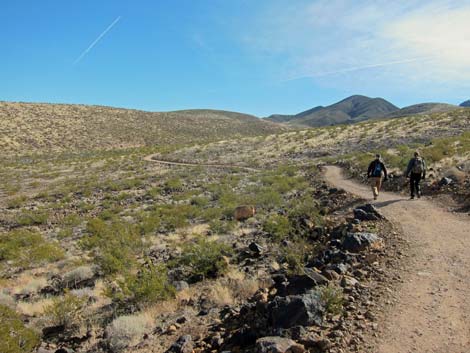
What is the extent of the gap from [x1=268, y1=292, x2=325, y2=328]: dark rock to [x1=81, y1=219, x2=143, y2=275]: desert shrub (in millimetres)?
6168

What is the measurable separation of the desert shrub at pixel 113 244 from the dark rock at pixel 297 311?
617 centimetres

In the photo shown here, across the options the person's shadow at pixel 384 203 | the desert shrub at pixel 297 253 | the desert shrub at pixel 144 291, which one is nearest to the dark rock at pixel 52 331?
the desert shrub at pixel 144 291

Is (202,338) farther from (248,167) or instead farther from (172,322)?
(248,167)

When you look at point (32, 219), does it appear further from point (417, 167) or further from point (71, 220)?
point (417, 167)

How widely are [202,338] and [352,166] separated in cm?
2057

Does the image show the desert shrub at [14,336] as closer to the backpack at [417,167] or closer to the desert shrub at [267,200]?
the desert shrub at [267,200]

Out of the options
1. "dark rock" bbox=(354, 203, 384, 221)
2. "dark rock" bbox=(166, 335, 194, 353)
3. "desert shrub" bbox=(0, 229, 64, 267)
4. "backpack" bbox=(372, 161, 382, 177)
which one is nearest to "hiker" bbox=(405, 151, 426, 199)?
"backpack" bbox=(372, 161, 382, 177)

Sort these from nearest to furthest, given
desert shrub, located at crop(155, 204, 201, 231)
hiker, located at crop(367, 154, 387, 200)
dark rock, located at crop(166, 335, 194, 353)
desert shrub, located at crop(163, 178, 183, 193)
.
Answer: dark rock, located at crop(166, 335, 194, 353), hiker, located at crop(367, 154, 387, 200), desert shrub, located at crop(155, 204, 201, 231), desert shrub, located at crop(163, 178, 183, 193)

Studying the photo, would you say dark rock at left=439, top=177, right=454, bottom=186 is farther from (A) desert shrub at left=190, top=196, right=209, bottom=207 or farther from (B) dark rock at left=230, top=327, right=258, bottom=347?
(B) dark rock at left=230, top=327, right=258, bottom=347

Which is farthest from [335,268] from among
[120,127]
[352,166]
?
[120,127]

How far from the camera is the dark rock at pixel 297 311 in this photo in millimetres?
5016

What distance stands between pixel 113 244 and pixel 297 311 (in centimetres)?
853

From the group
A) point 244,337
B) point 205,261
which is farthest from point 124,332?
point 205,261

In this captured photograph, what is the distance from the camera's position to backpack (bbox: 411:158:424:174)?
511 inches
